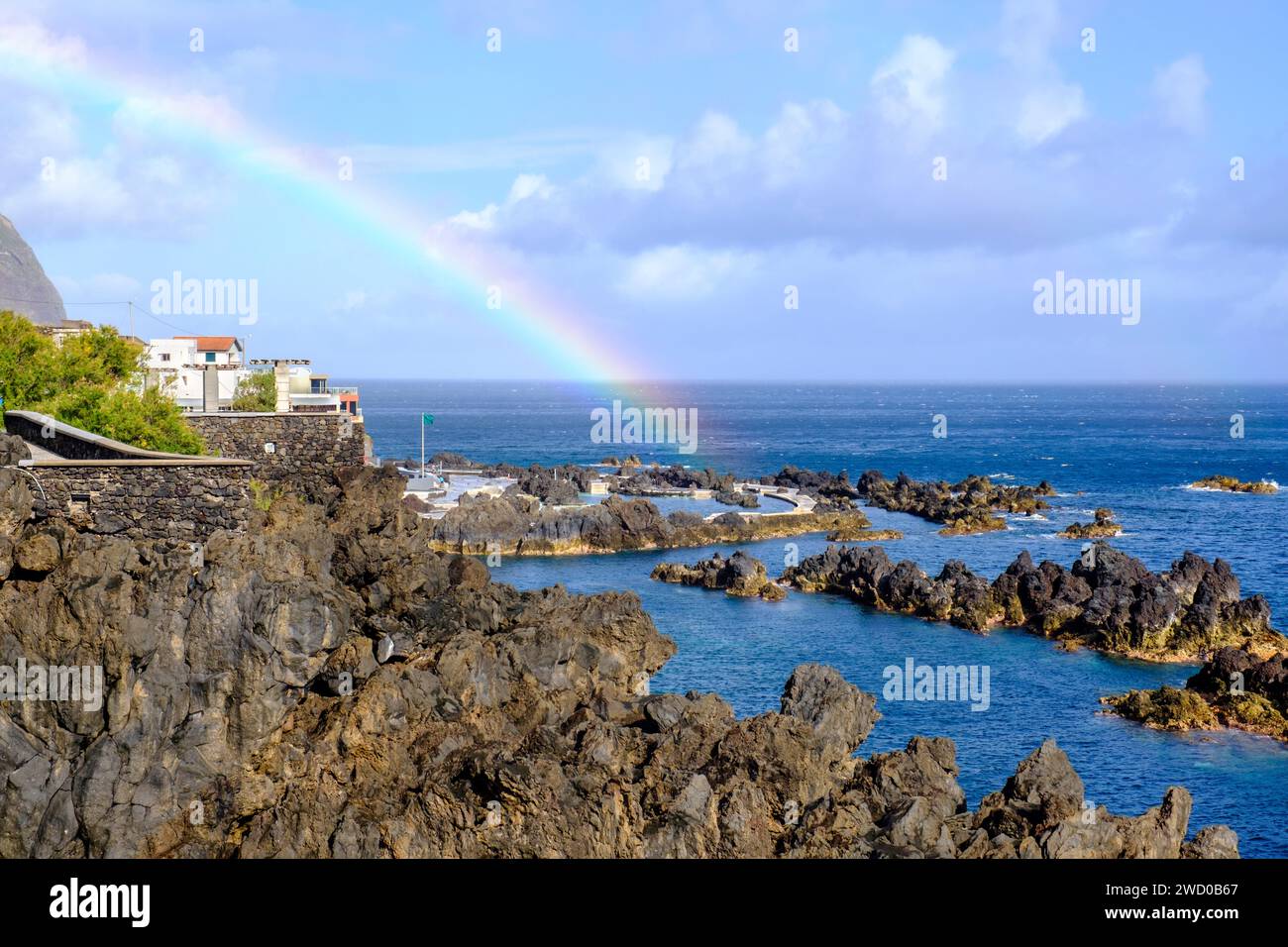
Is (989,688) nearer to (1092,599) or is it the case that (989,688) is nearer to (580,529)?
(1092,599)

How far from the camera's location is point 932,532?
280 ft

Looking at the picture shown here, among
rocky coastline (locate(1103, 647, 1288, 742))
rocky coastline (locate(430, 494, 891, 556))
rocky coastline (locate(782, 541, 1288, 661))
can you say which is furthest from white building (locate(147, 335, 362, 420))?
rocky coastline (locate(1103, 647, 1288, 742))

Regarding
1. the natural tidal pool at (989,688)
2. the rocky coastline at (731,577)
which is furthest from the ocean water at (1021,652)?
the rocky coastline at (731,577)

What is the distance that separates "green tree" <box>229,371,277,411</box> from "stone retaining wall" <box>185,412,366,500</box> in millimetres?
24649

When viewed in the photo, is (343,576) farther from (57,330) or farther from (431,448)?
(431,448)

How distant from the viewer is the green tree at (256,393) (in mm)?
63812

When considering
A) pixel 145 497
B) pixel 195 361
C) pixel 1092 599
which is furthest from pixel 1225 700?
pixel 195 361

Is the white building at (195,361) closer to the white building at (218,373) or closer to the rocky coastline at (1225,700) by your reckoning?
the white building at (218,373)

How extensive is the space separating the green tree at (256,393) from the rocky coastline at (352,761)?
129ft

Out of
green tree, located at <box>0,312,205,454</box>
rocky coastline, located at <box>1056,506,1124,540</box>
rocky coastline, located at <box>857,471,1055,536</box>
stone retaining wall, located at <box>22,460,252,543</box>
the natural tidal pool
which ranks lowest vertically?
the natural tidal pool

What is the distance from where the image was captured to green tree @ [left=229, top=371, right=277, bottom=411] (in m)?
63.8

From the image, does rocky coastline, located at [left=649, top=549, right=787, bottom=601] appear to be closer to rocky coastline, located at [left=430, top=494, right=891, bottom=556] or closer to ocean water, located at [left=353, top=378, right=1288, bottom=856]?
ocean water, located at [left=353, top=378, right=1288, bottom=856]

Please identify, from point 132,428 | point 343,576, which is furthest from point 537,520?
point 343,576

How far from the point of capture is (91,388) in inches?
1478
